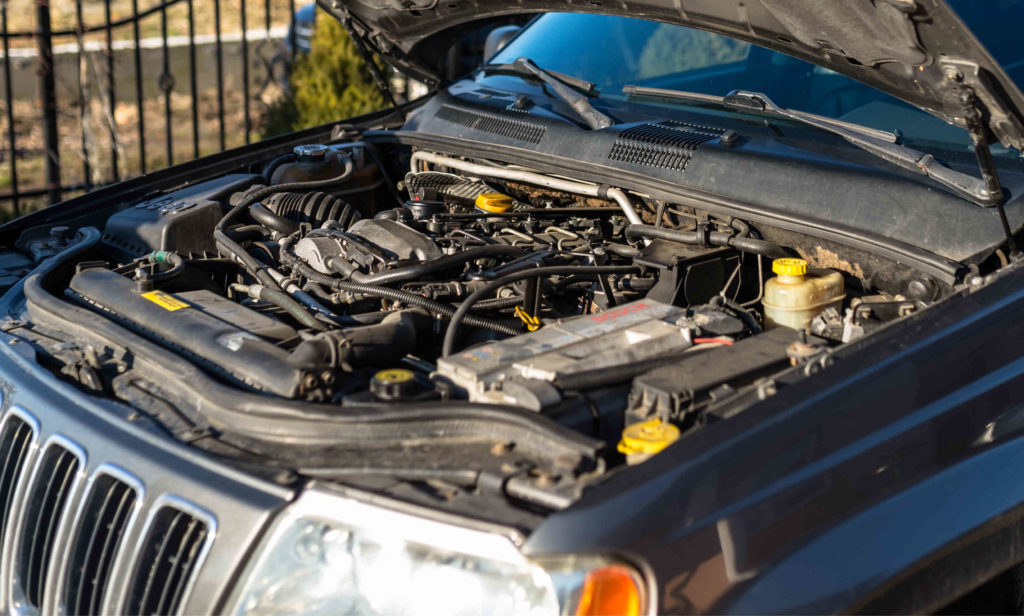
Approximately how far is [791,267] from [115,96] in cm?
875

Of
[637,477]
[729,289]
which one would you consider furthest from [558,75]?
[637,477]

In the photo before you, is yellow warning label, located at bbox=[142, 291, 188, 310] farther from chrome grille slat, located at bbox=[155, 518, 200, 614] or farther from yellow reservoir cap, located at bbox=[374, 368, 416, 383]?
chrome grille slat, located at bbox=[155, 518, 200, 614]

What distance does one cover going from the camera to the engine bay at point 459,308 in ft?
6.86

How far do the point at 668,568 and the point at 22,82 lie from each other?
11064mm

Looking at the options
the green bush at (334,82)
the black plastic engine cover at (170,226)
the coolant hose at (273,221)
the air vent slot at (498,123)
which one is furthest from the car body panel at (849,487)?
the green bush at (334,82)

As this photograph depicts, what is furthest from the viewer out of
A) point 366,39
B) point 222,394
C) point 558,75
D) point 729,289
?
point 366,39

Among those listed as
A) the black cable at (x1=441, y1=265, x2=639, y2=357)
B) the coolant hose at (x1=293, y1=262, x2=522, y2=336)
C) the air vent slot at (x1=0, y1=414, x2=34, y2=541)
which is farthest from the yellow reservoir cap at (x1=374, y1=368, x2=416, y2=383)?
the air vent slot at (x1=0, y1=414, x2=34, y2=541)

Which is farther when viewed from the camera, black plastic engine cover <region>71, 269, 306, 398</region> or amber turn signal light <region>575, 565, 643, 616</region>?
black plastic engine cover <region>71, 269, 306, 398</region>

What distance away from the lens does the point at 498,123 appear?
3.59m

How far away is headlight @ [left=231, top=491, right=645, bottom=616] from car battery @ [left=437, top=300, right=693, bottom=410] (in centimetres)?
42

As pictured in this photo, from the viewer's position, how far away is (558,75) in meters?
3.71

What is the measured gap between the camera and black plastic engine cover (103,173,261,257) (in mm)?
3389

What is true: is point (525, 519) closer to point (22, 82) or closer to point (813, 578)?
point (813, 578)

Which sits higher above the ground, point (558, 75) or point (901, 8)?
point (901, 8)
